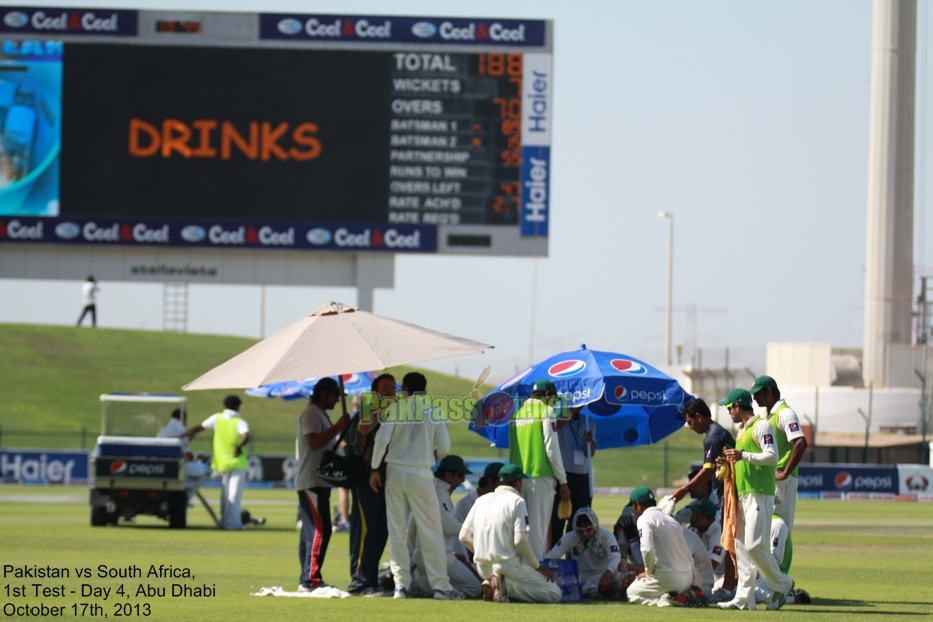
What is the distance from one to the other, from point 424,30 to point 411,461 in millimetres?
24335

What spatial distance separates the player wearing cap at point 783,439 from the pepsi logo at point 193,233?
25066mm

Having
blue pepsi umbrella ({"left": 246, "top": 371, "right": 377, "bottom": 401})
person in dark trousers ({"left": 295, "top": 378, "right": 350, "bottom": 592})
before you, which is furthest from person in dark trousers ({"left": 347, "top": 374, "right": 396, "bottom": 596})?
blue pepsi umbrella ({"left": 246, "top": 371, "right": 377, "bottom": 401})

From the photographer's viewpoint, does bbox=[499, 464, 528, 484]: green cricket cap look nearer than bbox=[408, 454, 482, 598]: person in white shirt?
Yes

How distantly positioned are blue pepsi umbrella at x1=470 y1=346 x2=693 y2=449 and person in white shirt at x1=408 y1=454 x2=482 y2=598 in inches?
17.5

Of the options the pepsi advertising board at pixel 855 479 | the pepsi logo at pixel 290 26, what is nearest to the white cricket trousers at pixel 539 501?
the pepsi advertising board at pixel 855 479

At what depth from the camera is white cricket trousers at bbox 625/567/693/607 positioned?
11.0 meters

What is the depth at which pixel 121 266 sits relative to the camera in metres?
35.7

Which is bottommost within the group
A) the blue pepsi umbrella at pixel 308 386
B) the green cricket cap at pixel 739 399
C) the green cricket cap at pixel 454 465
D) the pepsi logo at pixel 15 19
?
the green cricket cap at pixel 454 465

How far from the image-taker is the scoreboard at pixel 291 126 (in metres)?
33.9

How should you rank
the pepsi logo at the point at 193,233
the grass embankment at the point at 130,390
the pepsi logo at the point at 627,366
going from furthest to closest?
the grass embankment at the point at 130,390
the pepsi logo at the point at 193,233
the pepsi logo at the point at 627,366

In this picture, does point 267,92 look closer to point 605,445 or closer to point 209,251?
point 209,251

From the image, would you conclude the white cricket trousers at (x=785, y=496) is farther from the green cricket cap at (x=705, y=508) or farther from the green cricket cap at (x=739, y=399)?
the green cricket cap at (x=739, y=399)

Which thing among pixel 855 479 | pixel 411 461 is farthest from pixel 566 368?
pixel 855 479

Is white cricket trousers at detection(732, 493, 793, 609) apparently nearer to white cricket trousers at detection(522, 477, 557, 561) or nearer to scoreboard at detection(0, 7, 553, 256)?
white cricket trousers at detection(522, 477, 557, 561)
